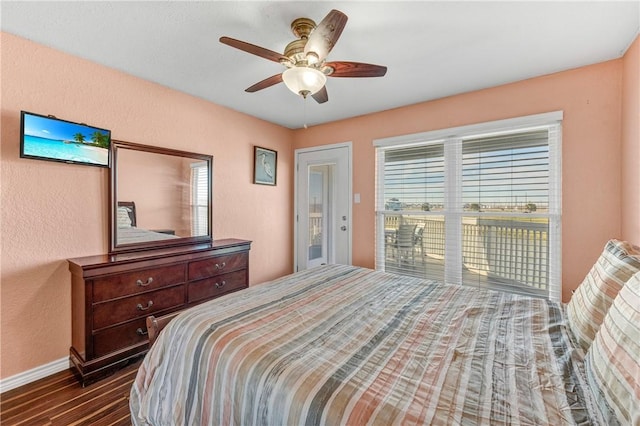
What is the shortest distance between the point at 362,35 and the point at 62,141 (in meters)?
2.29

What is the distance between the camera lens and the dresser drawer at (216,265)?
253 centimetres

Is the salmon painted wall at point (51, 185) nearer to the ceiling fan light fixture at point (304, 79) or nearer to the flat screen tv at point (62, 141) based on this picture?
the flat screen tv at point (62, 141)

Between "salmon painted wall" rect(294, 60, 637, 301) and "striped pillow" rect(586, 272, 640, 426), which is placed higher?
"salmon painted wall" rect(294, 60, 637, 301)

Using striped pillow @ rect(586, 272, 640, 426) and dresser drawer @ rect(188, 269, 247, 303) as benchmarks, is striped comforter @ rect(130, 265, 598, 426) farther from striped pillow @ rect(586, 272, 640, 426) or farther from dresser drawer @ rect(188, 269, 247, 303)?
dresser drawer @ rect(188, 269, 247, 303)

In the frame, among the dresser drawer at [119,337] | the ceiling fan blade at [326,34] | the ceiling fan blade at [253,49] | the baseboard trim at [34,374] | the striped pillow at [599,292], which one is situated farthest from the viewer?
the dresser drawer at [119,337]

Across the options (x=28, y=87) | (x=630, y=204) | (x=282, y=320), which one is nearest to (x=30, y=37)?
(x=28, y=87)

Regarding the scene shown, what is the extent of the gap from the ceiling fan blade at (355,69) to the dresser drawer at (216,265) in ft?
6.53

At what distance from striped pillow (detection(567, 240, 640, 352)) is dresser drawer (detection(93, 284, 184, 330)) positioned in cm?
266

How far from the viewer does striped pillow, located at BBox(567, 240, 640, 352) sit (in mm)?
1114

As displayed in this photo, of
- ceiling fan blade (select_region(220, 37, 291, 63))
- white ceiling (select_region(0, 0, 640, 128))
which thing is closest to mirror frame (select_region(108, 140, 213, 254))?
white ceiling (select_region(0, 0, 640, 128))

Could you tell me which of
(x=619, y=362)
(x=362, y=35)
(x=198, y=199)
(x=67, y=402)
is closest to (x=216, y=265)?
(x=198, y=199)

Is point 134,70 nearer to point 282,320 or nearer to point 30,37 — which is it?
point 30,37

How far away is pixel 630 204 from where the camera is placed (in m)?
1.99

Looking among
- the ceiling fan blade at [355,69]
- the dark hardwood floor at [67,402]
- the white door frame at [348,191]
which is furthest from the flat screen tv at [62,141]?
the white door frame at [348,191]
